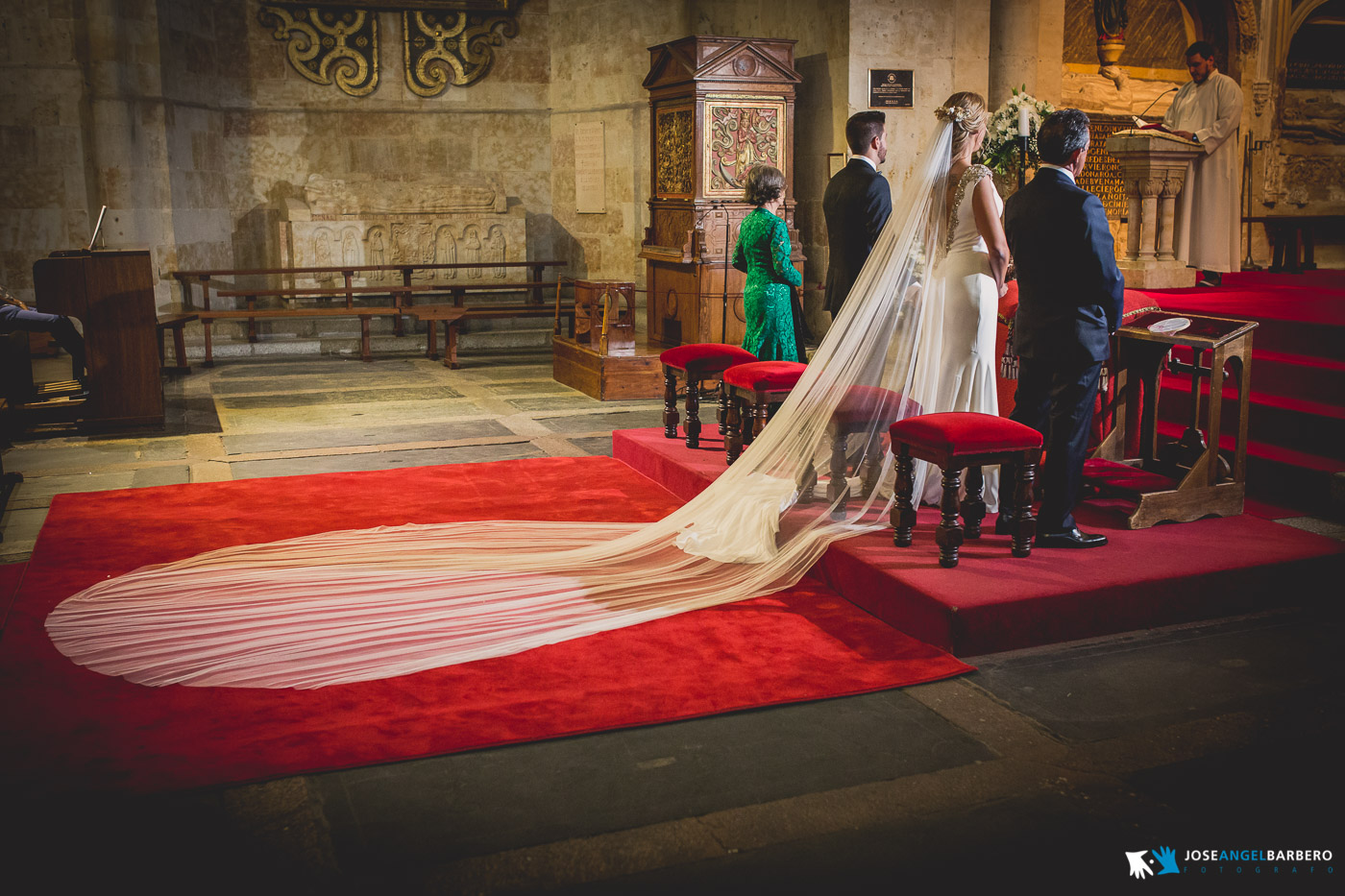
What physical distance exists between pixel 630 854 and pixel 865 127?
3.71 m

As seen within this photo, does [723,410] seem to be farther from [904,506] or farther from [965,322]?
[904,506]

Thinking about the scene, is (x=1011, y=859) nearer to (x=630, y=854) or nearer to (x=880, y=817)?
(x=880, y=817)

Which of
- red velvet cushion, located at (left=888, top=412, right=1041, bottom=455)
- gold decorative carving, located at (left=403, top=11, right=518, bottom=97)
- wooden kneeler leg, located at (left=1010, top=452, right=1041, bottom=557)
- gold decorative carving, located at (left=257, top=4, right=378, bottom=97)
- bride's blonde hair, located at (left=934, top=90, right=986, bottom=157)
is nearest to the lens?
red velvet cushion, located at (left=888, top=412, right=1041, bottom=455)

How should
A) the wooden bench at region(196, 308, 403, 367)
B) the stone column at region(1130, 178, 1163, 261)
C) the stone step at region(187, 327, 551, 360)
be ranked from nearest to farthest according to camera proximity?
1. the stone column at region(1130, 178, 1163, 261)
2. the wooden bench at region(196, 308, 403, 367)
3. the stone step at region(187, 327, 551, 360)

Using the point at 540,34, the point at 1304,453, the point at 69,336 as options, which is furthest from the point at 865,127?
the point at 540,34

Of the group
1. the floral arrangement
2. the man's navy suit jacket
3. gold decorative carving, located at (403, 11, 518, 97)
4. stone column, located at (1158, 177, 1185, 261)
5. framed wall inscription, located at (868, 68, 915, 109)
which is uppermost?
gold decorative carving, located at (403, 11, 518, 97)

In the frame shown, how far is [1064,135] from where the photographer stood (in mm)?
3906

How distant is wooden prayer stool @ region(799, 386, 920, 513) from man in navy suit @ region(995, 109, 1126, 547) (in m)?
0.56

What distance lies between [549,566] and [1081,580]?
1943 millimetres

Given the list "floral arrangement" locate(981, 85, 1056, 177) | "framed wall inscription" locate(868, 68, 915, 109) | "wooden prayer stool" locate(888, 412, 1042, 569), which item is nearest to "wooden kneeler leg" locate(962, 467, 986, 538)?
"wooden prayer stool" locate(888, 412, 1042, 569)

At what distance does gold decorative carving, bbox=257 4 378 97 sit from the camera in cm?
1270

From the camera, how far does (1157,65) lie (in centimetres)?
1187

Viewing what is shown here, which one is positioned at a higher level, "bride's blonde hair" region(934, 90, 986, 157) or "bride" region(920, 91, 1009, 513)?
"bride's blonde hair" region(934, 90, 986, 157)

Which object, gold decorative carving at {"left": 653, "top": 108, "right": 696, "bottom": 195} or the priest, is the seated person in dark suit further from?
the priest
